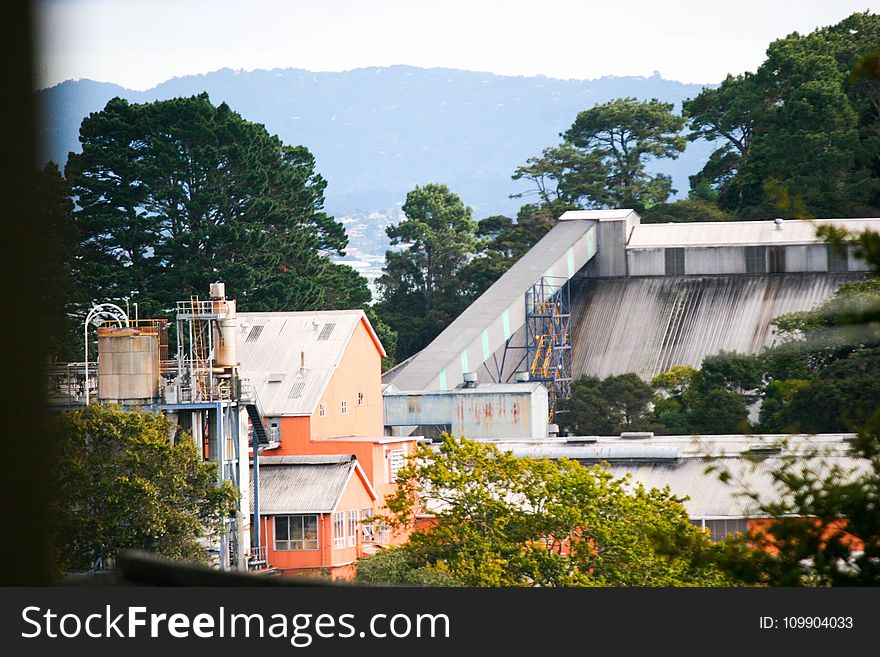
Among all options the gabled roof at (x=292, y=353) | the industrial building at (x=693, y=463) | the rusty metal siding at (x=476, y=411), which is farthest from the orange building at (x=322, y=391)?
the industrial building at (x=693, y=463)

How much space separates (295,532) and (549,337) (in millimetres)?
17605

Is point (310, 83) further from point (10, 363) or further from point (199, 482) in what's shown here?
point (10, 363)

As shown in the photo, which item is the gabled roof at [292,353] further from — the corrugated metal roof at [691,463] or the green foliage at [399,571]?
the green foliage at [399,571]

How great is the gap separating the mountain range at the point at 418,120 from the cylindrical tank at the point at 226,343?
10742 centimetres

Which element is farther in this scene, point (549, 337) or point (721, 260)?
point (721, 260)

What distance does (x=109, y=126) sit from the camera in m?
39.1

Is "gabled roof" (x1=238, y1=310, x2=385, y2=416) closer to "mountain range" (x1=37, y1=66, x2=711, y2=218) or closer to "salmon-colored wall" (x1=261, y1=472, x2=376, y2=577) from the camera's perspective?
"salmon-colored wall" (x1=261, y1=472, x2=376, y2=577)

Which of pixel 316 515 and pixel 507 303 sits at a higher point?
pixel 507 303

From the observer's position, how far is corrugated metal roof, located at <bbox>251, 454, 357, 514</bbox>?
22297 mm

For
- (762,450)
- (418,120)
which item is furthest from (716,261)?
(418,120)

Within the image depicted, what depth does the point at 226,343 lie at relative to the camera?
2367 centimetres

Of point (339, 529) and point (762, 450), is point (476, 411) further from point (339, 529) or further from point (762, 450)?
point (762, 450)

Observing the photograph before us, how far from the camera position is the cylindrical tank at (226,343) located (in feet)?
77.3

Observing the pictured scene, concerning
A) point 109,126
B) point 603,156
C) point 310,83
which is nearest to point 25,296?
point 109,126
